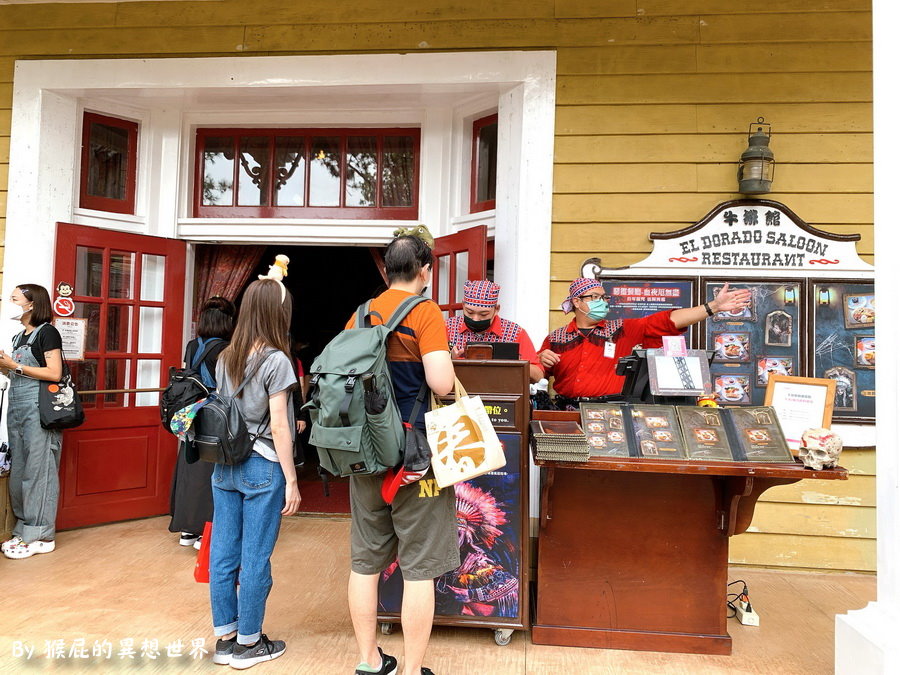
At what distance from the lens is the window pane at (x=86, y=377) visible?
4.05m

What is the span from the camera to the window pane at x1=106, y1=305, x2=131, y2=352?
4148mm

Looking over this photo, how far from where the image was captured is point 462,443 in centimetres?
191

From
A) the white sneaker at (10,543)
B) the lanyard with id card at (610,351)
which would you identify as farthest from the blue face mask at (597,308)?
the white sneaker at (10,543)

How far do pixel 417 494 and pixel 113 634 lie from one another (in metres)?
1.61

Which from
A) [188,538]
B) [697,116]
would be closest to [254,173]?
[188,538]

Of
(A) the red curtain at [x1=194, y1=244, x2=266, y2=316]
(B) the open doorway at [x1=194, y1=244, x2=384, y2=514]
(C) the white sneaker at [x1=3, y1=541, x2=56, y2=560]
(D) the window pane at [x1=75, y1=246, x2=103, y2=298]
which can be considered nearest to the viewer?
(C) the white sneaker at [x1=3, y1=541, x2=56, y2=560]

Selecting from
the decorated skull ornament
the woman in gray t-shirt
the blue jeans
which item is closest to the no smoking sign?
the woman in gray t-shirt

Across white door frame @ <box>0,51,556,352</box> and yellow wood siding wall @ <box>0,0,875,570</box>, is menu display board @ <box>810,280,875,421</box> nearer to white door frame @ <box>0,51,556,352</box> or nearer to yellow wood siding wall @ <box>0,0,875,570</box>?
yellow wood siding wall @ <box>0,0,875,570</box>

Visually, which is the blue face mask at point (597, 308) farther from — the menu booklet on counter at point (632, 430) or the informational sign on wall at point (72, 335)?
the informational sign on wall at point (72, 335)

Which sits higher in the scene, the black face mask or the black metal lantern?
the black metal lantern

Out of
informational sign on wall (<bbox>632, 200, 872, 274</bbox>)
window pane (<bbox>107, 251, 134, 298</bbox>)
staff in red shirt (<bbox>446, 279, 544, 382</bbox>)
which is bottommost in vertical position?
staff in red shirt (<bbox>446, 279, 544, 382</bbox>)

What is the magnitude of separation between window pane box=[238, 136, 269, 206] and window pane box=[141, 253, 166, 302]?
0.72 meters

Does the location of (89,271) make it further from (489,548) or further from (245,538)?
A: (489,548)

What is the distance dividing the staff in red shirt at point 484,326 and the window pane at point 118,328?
2.47 m
